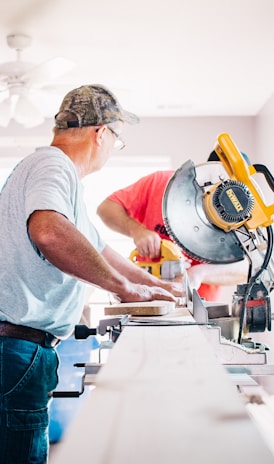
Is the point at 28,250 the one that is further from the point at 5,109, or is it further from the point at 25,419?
the point at 5,109

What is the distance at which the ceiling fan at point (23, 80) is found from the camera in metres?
3.79

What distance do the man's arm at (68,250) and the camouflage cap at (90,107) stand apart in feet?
1.75

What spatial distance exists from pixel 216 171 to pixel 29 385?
77 cm

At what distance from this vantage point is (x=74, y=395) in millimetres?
1391

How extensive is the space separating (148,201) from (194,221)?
1318mm

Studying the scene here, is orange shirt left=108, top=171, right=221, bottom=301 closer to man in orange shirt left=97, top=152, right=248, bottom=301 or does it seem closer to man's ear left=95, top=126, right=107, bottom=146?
man in orange shirt left=97, top=152, right=248, bottom=301

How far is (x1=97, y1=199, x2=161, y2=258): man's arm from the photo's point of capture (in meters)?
2.27

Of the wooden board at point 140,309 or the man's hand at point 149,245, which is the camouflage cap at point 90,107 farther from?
the wooden board at point 140,309

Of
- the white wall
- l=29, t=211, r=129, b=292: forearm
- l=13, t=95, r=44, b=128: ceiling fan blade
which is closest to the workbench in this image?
l=29, t=211, r=129, b=292: forearm

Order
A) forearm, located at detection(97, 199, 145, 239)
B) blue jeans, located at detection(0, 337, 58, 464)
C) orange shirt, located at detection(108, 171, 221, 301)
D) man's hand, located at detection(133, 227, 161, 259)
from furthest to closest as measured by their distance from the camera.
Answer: orange shirt, located at detection(108, 171, 221, 301) < forearm, located at detection(97, 199, 145, 239) < man's hand, located at detection(133, 227, 161, 259) < blue jeans, located at detection(0, 337, 58, 464)

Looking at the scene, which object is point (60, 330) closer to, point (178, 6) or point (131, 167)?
point (178, 6)

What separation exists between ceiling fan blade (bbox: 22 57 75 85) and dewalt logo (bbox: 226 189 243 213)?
7.83 ft

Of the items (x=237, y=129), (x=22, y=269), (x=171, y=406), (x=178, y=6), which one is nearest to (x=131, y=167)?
(x=237, y=129)

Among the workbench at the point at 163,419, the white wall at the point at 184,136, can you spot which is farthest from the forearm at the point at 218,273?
the white wall at the point at 184,136
